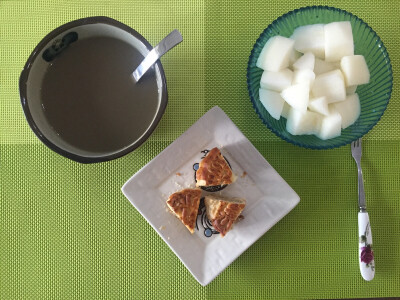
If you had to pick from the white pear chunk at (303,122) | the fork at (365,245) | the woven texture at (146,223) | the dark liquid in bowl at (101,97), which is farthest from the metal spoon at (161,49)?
the fork at (365,245)

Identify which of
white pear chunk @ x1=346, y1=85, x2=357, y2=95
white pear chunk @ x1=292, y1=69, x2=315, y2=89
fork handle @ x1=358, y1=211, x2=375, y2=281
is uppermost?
white pear chunk @ x1=292, y1=69, x2=315, y2=89

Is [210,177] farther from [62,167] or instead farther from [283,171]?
[62,167]

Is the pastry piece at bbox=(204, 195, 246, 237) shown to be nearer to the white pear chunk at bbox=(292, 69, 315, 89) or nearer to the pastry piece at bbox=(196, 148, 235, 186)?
the pastry piece at bbox=(196, 148, 235, 186)

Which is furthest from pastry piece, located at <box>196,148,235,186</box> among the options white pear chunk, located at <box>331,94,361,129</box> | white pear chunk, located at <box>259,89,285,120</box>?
white pear chunk, located at <box>331,94,361,129</box>

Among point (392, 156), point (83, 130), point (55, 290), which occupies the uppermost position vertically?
point (83, 130)

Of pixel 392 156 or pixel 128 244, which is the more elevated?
pixel 392 156

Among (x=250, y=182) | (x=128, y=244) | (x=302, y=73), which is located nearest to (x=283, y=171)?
(x=250, y=182)
